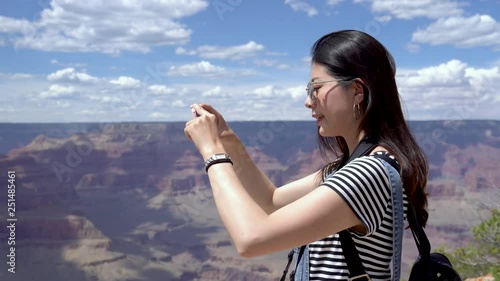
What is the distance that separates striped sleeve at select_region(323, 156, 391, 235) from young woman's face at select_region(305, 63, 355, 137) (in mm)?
152

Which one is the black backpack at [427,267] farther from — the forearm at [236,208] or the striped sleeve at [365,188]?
the forearm at [236,208]

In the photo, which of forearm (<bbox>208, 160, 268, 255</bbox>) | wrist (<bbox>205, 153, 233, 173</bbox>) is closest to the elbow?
forearm (<bbox>208, 160, 268, 255</bbox>)

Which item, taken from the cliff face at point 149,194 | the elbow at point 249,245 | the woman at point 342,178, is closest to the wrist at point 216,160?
the woman at point 342,178

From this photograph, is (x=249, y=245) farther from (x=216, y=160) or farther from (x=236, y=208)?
(x=216, y=160)

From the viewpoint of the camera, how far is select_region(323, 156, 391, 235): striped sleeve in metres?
1.15

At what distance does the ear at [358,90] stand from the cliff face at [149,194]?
49304mm

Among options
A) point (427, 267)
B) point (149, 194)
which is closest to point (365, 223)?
point (427, 267)

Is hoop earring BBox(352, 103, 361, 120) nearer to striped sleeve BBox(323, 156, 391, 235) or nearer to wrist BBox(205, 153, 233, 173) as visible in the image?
striped sleeve BBox(323, 156, 391, 235)

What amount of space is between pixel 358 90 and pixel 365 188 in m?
0.26

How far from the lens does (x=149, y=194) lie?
63.9 metres

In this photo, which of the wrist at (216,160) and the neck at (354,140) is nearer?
the wrist at (216,160)

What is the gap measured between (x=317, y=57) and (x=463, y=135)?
222ft

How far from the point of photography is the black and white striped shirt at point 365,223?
116 centimetres

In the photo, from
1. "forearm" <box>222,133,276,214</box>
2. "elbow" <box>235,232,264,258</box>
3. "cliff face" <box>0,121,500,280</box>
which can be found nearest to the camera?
"elbow" <box>235,232,264,258</box>
